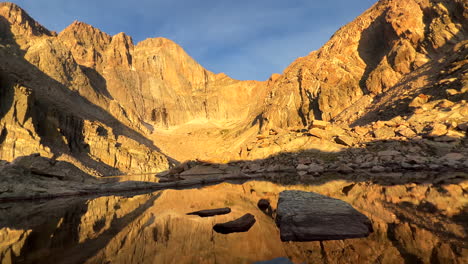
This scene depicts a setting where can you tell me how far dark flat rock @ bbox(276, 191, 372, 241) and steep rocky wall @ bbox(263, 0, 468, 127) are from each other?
3825 cm

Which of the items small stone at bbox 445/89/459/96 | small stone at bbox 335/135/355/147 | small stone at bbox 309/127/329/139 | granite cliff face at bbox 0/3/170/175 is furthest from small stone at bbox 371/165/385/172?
granite cliff face at bbox 0/3/170/175

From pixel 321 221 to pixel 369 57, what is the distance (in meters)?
50.7

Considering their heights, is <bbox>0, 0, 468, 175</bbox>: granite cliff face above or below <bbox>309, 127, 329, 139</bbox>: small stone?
above

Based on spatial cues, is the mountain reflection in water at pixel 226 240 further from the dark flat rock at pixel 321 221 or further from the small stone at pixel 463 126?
the small stone at pixel 463 126

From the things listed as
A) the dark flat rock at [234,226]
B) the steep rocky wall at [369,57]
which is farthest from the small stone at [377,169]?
the steep rocky wall at [369,57]

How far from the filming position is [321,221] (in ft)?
15.9

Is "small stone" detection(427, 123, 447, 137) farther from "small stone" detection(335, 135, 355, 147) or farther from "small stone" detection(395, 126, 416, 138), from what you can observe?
"small stone" detection(335, 135, 355, 147)

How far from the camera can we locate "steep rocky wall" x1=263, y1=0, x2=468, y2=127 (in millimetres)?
33906

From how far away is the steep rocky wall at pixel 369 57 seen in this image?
33.9 metres

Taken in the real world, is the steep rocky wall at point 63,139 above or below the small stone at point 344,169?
above

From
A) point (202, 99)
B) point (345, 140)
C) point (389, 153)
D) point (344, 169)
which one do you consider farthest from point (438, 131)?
point (202, 99)

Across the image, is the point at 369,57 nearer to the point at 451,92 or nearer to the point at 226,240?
the point at 451,92

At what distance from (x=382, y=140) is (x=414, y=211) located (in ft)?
56.0

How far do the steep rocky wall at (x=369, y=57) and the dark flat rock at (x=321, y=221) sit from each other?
38255mm
